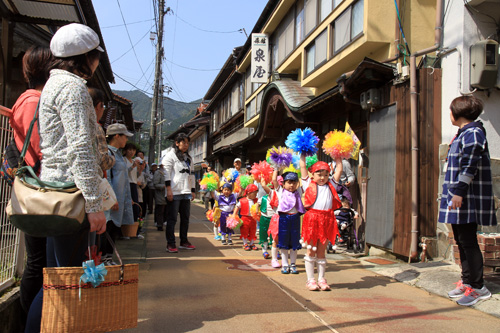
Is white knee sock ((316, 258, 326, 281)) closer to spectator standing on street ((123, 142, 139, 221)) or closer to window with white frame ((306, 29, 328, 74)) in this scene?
spectator standing on street ((123, 142, 139, 221))

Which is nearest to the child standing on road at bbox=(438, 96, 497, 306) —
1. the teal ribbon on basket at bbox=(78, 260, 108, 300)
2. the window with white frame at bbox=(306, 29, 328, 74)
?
the teal ribbon on basket at bbox=(78, 260, 108, 300)

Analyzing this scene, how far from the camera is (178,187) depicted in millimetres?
7348

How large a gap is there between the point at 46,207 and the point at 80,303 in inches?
22.1

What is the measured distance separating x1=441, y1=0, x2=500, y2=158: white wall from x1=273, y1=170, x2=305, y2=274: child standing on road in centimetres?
236

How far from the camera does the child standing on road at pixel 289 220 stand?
5867 millimetres

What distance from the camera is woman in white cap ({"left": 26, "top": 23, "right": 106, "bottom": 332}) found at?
2.28m

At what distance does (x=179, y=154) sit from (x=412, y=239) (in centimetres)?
425

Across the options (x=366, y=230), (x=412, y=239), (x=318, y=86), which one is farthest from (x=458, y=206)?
(x=318, y=86)

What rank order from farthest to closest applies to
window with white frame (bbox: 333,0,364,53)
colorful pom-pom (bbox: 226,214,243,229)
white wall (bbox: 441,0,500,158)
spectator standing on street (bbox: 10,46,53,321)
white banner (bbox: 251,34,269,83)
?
white banner (bbox: 251,34,269,83) → window with white frame (bbox: 333,0,364,53) → colorful pom-pom (bbox: 226,214,243,229) → white wall (bbox: 441,0,500,158) → spectator standing on street (bbox: 10,46,53,321)

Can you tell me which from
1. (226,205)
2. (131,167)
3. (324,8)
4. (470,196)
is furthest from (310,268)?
(324,8)

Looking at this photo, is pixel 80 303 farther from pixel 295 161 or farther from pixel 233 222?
pixel 233 222

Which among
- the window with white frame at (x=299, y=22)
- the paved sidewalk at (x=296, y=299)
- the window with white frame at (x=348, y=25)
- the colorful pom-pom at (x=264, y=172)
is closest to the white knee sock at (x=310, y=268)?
the paved sidewalk at (x=296, y=299)

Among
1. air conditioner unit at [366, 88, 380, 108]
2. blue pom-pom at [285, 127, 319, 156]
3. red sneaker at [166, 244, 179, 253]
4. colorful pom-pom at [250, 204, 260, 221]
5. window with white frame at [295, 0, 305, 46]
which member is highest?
window with white frame at [295, 0, 305, 46]

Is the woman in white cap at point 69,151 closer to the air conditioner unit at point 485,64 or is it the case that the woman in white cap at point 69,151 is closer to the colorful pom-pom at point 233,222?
the air conditioner unit at point 485,64
